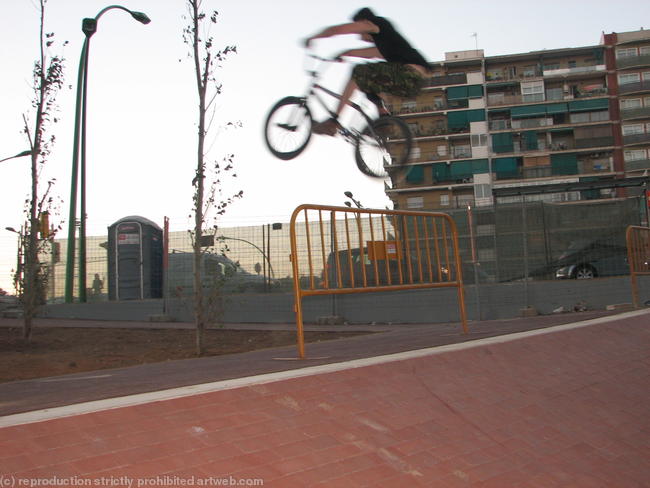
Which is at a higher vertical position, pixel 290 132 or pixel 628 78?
pixel 628 78

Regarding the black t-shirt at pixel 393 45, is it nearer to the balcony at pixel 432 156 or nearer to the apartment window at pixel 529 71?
the balcony at pixel 432 156

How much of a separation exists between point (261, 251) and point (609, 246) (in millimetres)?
8214

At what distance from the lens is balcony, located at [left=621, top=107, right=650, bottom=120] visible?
6500 centimetres

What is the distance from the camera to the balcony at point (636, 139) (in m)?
64.6

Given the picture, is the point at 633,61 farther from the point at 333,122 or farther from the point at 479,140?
the point at 333,122

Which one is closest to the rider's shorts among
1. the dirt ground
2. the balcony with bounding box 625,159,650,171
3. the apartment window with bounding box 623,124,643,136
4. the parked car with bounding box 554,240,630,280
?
the dirt ground

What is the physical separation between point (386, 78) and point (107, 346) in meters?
7.30

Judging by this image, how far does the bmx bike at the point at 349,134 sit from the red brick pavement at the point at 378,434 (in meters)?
4.38

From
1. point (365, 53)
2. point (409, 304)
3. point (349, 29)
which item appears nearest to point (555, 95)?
point (409, 304)

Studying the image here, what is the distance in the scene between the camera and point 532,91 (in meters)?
66.9

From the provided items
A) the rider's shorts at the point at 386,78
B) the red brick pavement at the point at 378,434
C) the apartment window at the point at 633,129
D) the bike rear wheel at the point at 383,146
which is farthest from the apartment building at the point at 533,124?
the red brick pavement at the point at 378,434

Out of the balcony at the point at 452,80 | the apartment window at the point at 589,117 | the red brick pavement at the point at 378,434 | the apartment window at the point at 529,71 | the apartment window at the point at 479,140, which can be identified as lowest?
the red brick pavement at the point at 378,434

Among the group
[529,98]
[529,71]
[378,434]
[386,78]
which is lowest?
[378,434]

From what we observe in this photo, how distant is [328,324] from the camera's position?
15.2 meters
